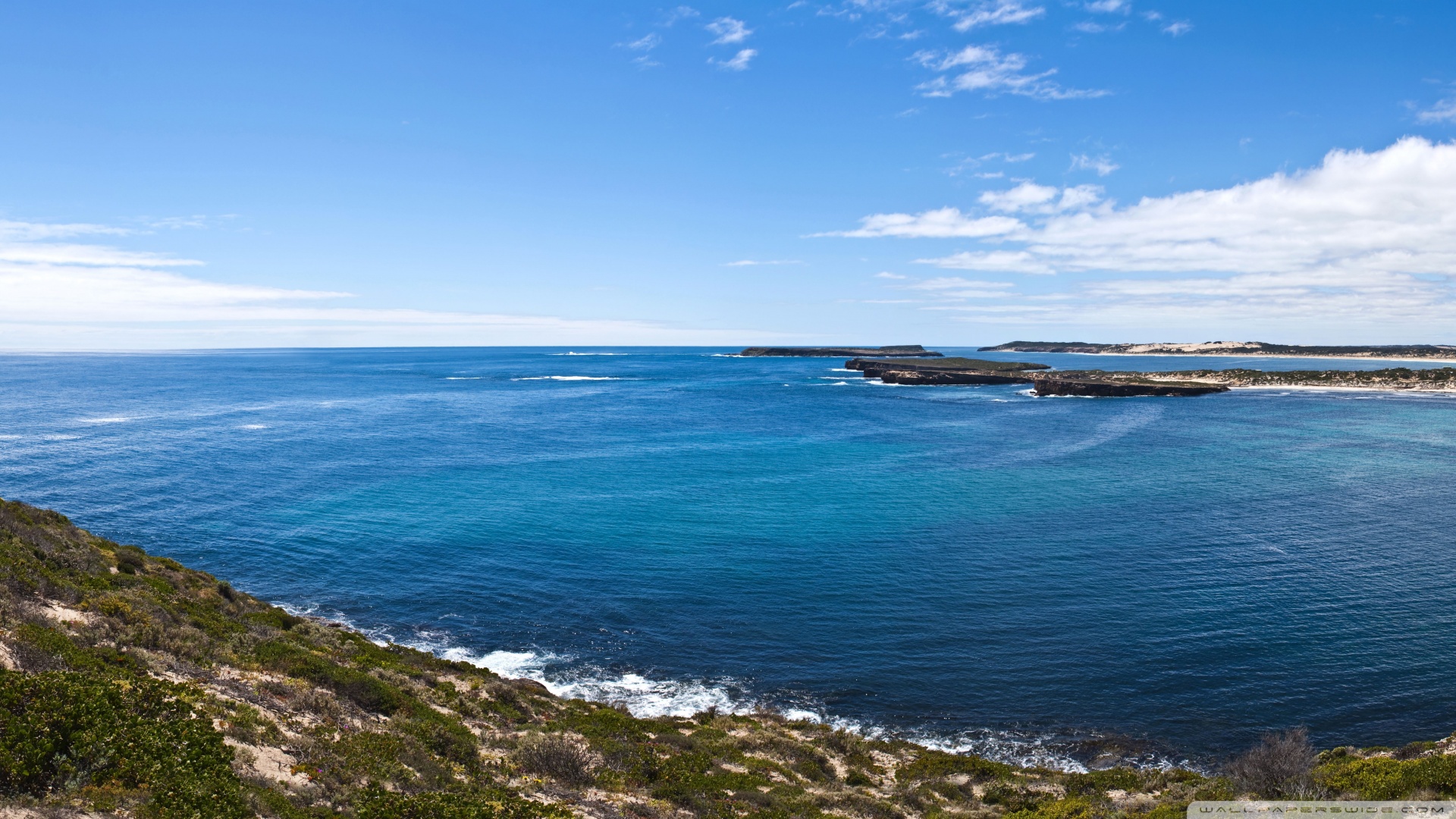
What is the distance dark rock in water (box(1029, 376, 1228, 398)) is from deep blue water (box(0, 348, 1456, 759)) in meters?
58.2

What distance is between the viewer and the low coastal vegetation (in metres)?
12.2

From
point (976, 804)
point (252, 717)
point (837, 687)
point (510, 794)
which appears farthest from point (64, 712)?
point (837, 687)

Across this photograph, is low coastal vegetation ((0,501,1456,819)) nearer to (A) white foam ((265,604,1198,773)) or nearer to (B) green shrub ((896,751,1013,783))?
(B) green shrub ((896,751,1013,783))

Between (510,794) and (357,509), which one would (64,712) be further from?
(357,509)

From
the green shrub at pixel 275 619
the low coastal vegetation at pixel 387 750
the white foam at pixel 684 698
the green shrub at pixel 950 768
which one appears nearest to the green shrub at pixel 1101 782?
the low coastal vegetation at pixel 387 750

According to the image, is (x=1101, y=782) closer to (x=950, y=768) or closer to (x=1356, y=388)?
(x=950, y=768)

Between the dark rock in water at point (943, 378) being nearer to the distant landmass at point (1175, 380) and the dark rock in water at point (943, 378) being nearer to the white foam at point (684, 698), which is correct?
the distant landmass at point (1175, 380)

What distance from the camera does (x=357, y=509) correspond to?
52750 millimetres

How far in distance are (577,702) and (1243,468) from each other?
67.8 metres

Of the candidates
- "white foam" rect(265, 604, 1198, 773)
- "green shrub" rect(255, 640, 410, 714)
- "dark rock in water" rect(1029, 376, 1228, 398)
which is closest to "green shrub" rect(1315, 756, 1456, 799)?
"white foam" rect(265, 604, 1198, 773)

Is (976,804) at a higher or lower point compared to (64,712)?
lower

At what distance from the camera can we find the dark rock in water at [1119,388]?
500 ft

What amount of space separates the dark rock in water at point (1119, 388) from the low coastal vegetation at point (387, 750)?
144719 millimetres

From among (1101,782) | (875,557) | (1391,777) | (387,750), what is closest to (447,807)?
(387,750)
